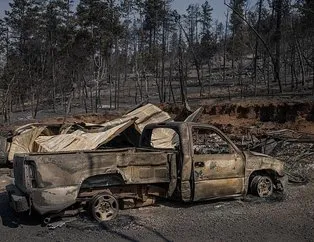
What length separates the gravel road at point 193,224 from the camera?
781cm

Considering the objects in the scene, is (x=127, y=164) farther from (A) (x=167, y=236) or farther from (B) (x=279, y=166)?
(B) (x=279, y=166)

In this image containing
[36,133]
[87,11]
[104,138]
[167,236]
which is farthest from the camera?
[87,11]

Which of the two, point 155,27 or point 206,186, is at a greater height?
point 155,27

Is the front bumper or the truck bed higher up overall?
the truck bed

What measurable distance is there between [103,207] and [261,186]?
136 inches

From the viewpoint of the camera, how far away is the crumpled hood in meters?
10.1

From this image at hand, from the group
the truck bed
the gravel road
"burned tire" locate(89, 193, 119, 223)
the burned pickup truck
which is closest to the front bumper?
the burned pickup truck

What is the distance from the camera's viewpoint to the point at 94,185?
8820 mm

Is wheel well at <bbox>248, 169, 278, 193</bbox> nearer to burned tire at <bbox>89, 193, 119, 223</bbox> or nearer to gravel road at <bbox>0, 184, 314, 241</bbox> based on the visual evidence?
gravel road at <bbox>0, 184, 314, 241</bbox>

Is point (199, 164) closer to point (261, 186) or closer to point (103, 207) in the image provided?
point (261, 186)

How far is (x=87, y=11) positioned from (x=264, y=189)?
3873cm

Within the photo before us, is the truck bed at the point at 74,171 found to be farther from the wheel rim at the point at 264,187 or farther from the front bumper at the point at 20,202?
the wheel rim at the point at 264,187

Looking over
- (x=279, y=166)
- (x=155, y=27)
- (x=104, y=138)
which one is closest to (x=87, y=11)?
(x=155, y=27)

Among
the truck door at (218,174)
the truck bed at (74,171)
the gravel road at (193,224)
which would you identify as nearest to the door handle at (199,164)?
the truck door at (218,174)
